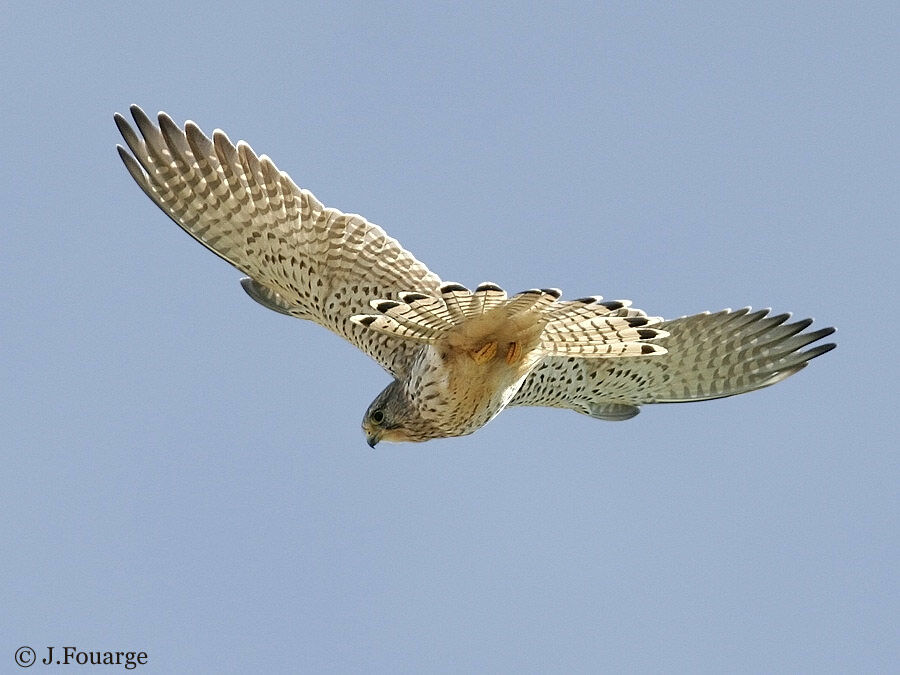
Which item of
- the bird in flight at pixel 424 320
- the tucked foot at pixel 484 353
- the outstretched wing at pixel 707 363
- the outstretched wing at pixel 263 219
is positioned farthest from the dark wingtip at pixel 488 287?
the outstretched wing at pixel 707 363

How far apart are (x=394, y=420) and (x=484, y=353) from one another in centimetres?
101

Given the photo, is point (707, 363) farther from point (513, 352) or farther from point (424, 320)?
point (424, 320)

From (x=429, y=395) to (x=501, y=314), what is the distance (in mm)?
1093

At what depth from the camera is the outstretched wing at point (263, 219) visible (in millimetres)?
11805

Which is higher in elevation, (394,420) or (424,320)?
(424,320)

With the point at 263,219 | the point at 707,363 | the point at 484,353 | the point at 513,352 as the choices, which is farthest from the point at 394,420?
the point at 707,363

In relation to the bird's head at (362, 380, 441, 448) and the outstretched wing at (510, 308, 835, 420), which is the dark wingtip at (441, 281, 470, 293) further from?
the outstretched wing at (510, 308, 835, 420)

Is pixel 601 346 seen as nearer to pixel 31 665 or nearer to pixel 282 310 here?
pixel 282 310

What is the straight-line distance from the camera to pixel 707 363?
518 inches

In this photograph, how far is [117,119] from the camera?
11.7m

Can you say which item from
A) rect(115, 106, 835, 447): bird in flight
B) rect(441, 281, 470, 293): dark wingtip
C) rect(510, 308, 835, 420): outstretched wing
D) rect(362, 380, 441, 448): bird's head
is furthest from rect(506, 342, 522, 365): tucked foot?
rect(510, 308, 835, 420): outstretched wing

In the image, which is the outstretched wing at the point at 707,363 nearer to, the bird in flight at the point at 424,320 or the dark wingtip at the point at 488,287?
the bird in flight at the point at 424,320

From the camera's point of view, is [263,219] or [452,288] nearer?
[452,288]

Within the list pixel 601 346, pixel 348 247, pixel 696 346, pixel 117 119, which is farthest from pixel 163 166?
pixel 696 346
